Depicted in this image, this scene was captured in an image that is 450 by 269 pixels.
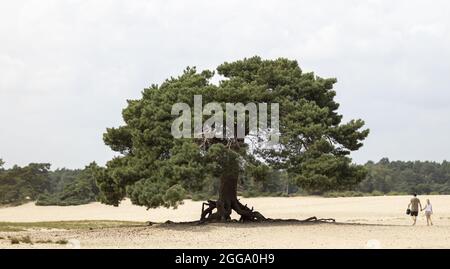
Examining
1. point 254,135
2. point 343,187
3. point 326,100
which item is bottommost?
point 343,187

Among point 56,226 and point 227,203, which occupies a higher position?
point 227,203

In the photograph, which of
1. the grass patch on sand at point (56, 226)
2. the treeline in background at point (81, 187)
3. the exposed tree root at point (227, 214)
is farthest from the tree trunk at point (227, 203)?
the treeline in background at point (81, 187)

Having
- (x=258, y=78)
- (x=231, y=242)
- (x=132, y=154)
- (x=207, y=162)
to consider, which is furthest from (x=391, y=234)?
(x=132, y=154)

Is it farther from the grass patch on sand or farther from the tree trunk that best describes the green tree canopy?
the grass patch on sand

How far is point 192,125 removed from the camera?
29719 mm

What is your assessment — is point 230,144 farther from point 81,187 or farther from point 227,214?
point 81,187

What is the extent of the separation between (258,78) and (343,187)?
23.2 feet

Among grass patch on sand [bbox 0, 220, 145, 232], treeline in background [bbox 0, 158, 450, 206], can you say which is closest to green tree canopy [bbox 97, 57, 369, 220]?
grass patch on sand [bbox 0, 220, 145, 232]

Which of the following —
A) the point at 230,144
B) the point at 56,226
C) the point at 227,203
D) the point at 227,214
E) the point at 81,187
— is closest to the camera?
the point at 230,144

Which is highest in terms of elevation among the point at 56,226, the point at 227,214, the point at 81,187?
the point at 81,187

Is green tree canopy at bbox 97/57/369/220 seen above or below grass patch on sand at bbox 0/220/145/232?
above

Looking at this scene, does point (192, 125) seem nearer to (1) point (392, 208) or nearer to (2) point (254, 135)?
(2) point (254, 135)

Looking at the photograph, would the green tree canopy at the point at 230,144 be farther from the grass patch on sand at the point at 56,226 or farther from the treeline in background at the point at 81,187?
the treeline in background at the point at 81,187

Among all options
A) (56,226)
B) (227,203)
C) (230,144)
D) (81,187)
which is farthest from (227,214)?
(81,187)
